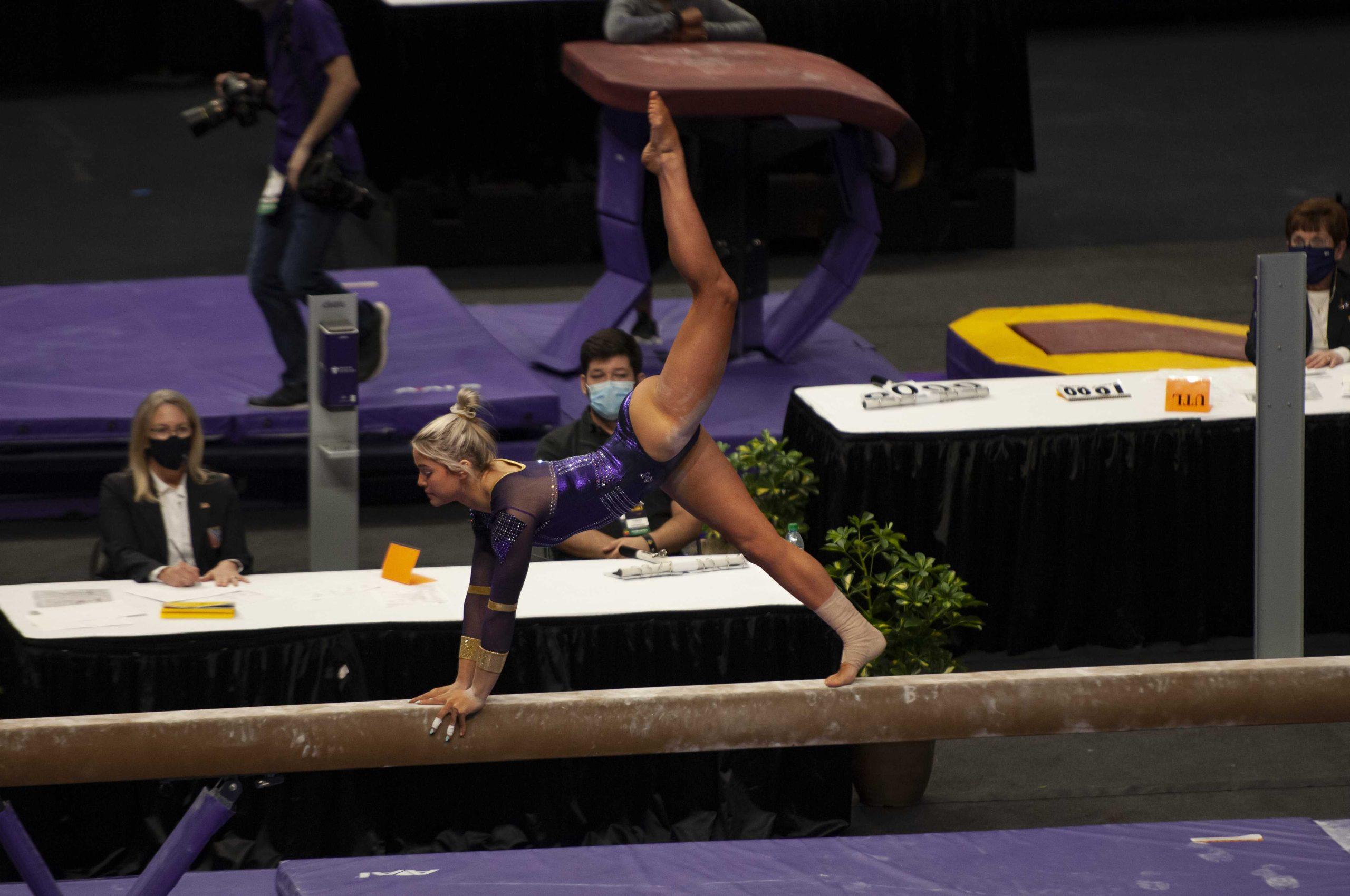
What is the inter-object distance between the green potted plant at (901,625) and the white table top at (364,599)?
1.13ft

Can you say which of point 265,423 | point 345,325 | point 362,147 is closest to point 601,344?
point 345,325

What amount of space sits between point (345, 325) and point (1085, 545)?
7.50 ft

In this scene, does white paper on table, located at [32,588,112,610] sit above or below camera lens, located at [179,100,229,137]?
below

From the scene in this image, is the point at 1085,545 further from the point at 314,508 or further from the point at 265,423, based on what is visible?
the point at 265,423

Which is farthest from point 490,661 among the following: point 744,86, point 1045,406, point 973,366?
point 973,366

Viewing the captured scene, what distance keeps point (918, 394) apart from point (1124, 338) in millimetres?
1776

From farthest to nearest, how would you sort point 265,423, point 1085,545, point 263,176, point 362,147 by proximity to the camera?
point 263,176, point 362,147, point 265,423, point 1085,545

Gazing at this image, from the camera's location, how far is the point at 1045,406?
16.3 ft

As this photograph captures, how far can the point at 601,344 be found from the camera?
4184 millimetres

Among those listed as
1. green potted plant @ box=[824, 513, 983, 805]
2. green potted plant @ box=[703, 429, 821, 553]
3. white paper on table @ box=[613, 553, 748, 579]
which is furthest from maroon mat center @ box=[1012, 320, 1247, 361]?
white paper on table @ box=[613, 553, 748, 579]

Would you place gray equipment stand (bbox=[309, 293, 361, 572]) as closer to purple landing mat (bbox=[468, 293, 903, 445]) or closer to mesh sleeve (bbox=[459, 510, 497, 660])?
mesh sleeve (bbox=[459, 510, 497, 660])

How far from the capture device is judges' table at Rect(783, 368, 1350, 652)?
471 cm

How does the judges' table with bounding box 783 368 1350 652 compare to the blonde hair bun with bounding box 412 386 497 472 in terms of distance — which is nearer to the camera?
the blonde hair bun with bounding box 412 386 497 472

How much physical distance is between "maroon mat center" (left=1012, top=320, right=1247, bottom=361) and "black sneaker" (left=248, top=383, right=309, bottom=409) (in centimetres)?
285
